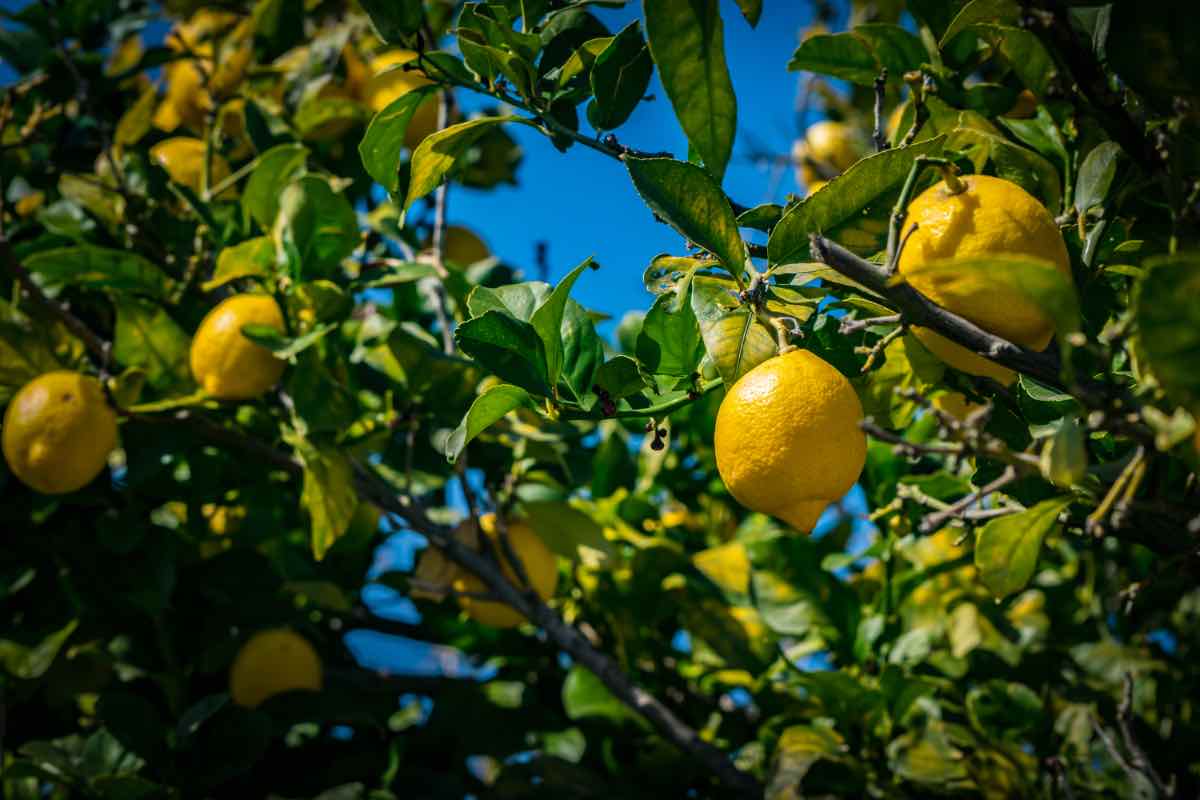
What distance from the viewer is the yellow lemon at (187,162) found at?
196 cm

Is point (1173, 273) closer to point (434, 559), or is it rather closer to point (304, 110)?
point (434, 559)

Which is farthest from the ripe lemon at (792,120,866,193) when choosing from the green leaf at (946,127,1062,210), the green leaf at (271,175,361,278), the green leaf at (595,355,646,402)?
Answer: the green leaf at (595,355,646,402)

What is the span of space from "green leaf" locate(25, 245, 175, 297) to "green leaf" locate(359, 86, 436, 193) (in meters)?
0.70

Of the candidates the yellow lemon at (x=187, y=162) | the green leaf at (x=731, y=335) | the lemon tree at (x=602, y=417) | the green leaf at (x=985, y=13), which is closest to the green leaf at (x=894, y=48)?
the lemon tree at (x=602, y=417)

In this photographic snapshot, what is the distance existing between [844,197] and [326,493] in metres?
0.85

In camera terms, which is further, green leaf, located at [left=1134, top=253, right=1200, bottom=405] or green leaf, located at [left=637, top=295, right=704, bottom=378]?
green leaf, located at [left=637, top=295, right=704, bottom=378]

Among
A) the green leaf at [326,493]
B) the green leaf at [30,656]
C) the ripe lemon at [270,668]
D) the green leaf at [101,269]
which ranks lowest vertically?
the ripe lemon at [270,668]

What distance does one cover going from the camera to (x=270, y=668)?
175 centimetres

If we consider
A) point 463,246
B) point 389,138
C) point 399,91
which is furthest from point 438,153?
point 463,246

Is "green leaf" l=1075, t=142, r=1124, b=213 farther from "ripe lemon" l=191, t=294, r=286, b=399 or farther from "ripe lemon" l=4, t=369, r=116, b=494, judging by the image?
"ripe lemon" l=4, t=369, r=116, b=494

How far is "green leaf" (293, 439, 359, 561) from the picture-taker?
Result: 4.44ft

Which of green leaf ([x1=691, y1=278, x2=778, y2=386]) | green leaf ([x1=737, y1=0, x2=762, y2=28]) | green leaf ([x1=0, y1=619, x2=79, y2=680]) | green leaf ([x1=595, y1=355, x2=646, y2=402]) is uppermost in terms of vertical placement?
green leaf ([x1=737, y1=0, x2=762, y2=28])

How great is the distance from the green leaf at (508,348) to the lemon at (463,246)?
1.30 meters

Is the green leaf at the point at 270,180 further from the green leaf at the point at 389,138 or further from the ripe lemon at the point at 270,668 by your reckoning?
the ripe lemon at the point at 270,668
